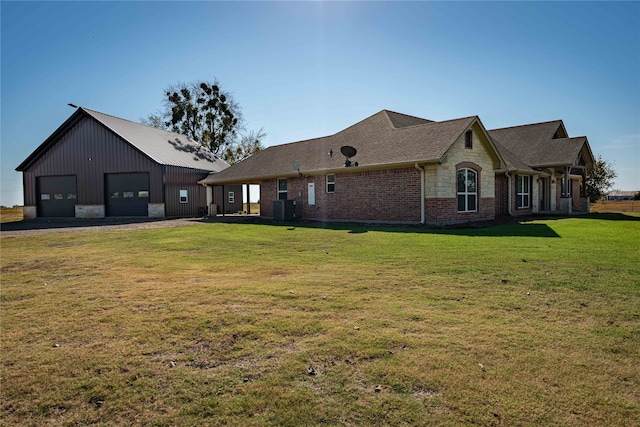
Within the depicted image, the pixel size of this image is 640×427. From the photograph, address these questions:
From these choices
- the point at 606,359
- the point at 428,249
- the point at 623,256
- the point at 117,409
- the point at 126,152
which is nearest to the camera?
the point at 117,409

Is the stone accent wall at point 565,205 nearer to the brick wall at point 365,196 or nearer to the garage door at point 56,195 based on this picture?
the brick wall at point 365,196

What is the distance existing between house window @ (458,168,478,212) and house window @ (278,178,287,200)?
10562mm

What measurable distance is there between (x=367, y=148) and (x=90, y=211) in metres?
22.4

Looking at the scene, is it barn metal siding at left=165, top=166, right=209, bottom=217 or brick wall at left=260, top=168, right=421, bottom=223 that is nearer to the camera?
brick wall at left=260, top=168, right=421, bottom=223

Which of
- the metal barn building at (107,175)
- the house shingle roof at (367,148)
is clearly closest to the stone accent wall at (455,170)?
the house shingle roof at (367,148)

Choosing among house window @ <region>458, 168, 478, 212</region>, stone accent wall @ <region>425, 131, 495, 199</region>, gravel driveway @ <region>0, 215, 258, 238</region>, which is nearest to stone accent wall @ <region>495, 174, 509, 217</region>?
stone accent wall @ <region>425, 131, 495, 199</region>

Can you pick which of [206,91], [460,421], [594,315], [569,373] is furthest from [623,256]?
[206,91]

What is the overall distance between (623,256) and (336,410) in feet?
28.3

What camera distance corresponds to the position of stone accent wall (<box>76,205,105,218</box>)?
30016 mm

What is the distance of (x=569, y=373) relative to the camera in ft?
11.3

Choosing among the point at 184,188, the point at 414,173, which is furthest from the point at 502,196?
the point at 184,188

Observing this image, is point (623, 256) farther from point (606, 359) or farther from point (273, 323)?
point (273, 323)

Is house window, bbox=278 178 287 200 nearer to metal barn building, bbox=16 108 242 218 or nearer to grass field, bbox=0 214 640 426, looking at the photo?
metal barn building, bbox=16 108 242 218

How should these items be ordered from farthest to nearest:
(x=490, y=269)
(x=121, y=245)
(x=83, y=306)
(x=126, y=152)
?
(x=126, y=152), (x=121, y=245), (x=490, y=269), (x=83, y=306)
